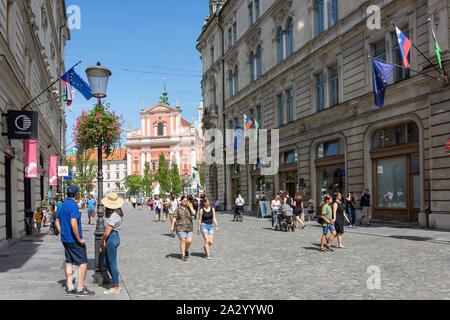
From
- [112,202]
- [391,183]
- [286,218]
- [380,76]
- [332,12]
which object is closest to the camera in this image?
[112,202]

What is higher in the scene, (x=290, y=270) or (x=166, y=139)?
(x=166, y=139)

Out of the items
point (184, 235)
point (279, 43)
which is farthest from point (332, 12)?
point (184, 235)

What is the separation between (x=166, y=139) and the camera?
99.4 meters

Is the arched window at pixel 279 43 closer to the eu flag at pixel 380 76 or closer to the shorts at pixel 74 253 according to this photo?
the eu flag at pixel 380 76

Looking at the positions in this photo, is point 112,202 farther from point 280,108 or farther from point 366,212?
point 280,108

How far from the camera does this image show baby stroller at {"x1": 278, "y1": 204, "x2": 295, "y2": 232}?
59.2ft

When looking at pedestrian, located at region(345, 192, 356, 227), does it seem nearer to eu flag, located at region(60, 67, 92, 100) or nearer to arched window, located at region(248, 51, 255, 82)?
eu flag, located at region(60, 67, 92, 100)

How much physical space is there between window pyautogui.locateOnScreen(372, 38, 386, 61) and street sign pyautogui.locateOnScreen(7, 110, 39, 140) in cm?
1514

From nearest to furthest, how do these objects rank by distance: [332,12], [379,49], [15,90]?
[15,90]
[379,49]
[332,12]

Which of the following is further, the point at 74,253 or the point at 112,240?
the point at 112,240

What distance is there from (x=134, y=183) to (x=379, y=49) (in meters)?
85.5

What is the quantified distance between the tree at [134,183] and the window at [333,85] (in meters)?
79.5

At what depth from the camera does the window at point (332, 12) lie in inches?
909
